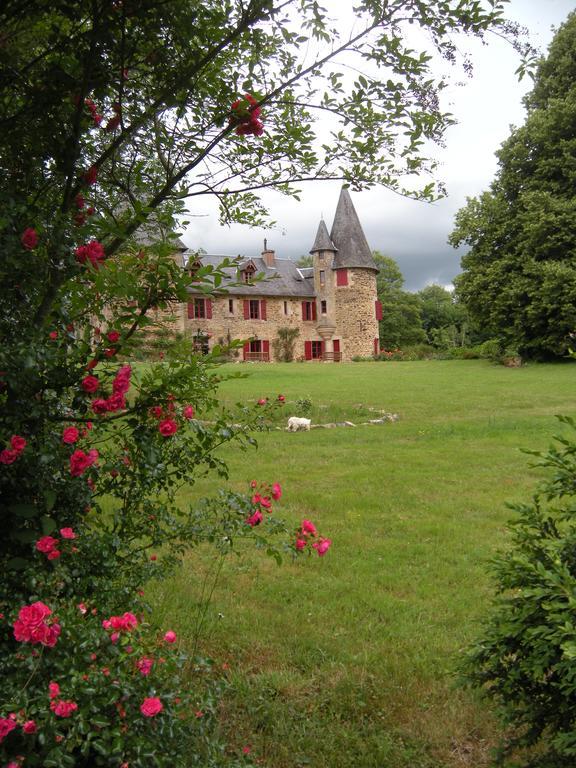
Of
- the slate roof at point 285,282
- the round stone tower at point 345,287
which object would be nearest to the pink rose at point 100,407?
the slate roof at point 285,282

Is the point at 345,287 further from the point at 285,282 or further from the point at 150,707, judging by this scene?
the point at 150,707

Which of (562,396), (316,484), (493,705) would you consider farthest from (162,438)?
(562,396)

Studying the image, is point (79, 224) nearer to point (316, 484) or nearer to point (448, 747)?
point (448, 747)

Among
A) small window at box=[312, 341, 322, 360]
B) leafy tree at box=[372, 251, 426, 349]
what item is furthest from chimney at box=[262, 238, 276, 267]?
leafy tree at box=[372, 251, 426, 349]

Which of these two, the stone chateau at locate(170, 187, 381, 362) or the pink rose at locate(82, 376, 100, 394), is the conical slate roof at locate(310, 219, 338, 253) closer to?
the stone chateau at locate(170, 187, 381, 362)

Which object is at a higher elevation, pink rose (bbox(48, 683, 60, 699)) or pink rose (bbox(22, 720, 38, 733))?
pink rose (bbox(48, 683, 60, 699))

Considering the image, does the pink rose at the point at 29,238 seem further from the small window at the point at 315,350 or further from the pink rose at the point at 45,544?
the small window at the point at 315,350

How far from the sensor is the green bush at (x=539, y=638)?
6.67 feet

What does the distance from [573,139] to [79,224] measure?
89.7 feet

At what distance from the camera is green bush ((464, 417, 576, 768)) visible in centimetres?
203

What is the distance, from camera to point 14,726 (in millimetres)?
1552

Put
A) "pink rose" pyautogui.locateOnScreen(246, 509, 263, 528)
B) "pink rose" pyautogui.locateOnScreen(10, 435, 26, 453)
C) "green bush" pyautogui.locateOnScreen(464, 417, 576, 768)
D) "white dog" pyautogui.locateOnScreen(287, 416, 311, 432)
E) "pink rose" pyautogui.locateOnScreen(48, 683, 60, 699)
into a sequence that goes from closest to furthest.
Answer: "pink rose" pyautogui.locateOnScreen(48, 683, 60, 699) < "pink rose" pyautogui.locateOnScreen(10, 435, 26, 453) < "green bush" pyautogui.locateOnScreen(464, 417, 576, 768) < "pink rose" pyautogui.locateOnScreen(246, 509, 263, 528) < "white dog" pyautogui.locateOnScreen(287, 416, 311, 432)

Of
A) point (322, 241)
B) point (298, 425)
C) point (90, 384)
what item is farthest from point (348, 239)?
point (90, 384)

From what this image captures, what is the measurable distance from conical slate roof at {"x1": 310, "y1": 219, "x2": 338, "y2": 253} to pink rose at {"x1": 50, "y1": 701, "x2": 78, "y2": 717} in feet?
127
